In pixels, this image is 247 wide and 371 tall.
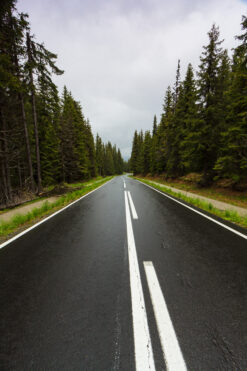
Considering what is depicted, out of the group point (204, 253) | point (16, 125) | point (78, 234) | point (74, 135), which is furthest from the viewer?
point (74, 135)

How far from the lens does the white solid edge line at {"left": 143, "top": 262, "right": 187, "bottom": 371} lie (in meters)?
1.36

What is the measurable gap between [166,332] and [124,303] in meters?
0.62

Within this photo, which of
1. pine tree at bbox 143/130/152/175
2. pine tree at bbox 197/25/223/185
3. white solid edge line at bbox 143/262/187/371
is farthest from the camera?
pine tree at bbox 143/130/152/175

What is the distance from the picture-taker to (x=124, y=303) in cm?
202

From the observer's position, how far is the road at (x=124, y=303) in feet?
4.63

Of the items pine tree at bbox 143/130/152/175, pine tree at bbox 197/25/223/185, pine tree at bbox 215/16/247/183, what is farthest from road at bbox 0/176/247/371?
pine tree at bbox 143/130/152/175

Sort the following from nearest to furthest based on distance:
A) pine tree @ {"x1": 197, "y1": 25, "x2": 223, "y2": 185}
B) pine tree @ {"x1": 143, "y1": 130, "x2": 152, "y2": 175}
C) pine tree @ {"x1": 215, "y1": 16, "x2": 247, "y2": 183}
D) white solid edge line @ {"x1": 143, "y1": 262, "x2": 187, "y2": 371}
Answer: white solid edge line @ {"x1": 143, "y1": 262, "x2": 187, "y2": 371}, pine tree @ {"x1": 215, "y1": 16, "x2": 247, "y2": 183}, pine tree @ {"x1": 197, "y1": 25, "x2": 223, "y2": 185}, pine tree @ {"x1": 143, "y1": 130, "x2": 152, "y2": 175}

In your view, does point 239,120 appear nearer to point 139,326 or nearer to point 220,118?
point 220,118

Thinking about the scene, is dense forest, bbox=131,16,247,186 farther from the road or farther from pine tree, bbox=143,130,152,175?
pine tree, bbox=143,130,152,175

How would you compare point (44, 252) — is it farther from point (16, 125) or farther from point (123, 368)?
point (16, 125)

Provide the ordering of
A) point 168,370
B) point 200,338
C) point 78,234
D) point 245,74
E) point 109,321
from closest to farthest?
1. point 168,370
2. point 200,338
3. point 109,321
4. point 78,234
5. point 245,74

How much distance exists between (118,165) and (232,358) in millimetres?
88989

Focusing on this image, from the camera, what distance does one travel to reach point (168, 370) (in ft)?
4.29

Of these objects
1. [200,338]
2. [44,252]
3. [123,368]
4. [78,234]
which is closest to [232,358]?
[200,338]
